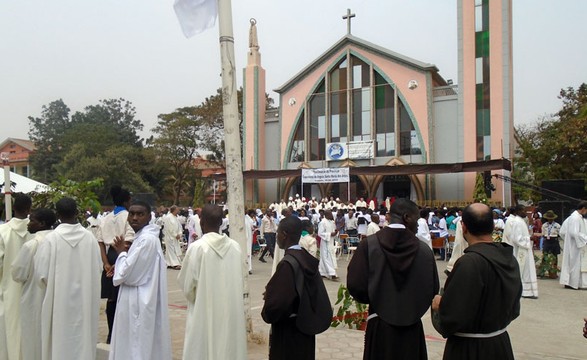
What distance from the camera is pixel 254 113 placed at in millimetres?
38219

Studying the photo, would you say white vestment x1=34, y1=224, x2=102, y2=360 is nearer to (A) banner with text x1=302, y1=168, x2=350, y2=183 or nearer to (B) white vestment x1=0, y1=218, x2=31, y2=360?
(B) white vestment x1=0, y1=218, x2=31, y2=360

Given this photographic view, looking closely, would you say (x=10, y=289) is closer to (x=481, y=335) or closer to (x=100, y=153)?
(x=481, y=335)

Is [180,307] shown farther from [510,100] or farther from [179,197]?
[179,197]

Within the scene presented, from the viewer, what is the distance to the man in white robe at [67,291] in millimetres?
4691

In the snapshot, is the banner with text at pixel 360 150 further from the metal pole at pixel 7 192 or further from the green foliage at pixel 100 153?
the metal pole at pixel 7 192

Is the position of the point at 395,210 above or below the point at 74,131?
below

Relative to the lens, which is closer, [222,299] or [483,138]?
[222,299]

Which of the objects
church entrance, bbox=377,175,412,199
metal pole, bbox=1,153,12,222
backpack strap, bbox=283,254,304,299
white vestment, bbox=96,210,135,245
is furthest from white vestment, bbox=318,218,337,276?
church entrance, bbox=377,175,412,199

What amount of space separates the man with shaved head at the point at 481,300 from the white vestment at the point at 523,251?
290 inches

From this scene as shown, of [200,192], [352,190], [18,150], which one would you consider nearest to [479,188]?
[352,190]

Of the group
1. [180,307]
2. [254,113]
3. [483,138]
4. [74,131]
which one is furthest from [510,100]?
[74,131]

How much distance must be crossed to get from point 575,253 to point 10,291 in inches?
404

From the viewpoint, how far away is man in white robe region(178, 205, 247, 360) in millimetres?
4277

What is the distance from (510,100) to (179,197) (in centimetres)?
2945
